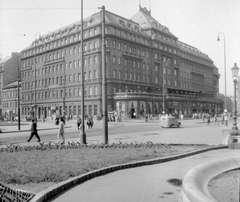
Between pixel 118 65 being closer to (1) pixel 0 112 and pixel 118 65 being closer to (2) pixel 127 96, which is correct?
(2) pixel 127 96

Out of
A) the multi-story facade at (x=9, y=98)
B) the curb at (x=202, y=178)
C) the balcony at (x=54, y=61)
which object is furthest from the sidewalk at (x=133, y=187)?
the multi-story facade at (x=9, y=98)

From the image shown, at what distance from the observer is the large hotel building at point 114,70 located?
68.4 metres

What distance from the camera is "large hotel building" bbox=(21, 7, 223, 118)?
68.4m

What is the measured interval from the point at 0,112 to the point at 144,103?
61564 millimetres

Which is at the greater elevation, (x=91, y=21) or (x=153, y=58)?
(x=91, y=21)

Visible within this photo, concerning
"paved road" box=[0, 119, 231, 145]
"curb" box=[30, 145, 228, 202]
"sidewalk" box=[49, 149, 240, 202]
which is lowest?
"paved road" box=[0, 119, 231, 145]

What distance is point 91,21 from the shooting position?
236 feet

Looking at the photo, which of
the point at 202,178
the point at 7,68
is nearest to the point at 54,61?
the point at 7,68

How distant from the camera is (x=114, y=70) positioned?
230ft

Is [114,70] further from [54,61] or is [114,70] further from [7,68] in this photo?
[7,68]

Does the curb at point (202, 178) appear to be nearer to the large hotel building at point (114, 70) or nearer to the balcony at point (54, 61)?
the large hotel building at point (114, 70)

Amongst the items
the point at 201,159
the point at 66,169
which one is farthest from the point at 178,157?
the point at 66,169

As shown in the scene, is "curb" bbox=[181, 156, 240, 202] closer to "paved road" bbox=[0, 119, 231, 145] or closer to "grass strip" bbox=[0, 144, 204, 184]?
"grass strip" bbox=[0, 144, 204, 184]

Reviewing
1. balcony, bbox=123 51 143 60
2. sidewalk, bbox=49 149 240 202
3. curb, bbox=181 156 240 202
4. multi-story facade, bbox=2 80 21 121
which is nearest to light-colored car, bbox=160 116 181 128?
curb, bbox=181 156 240 202
